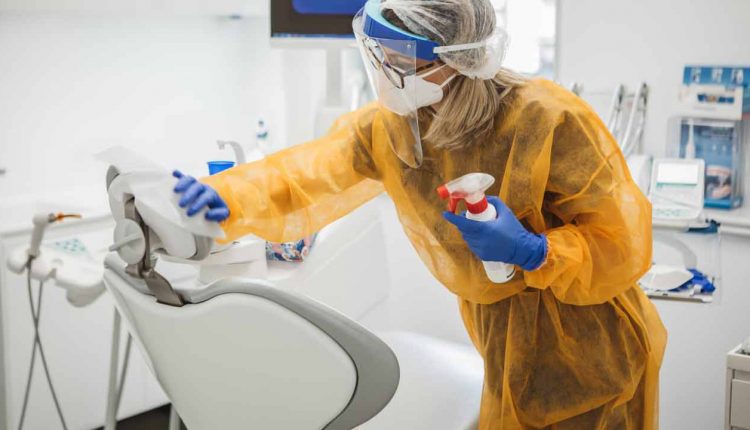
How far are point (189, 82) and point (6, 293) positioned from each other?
1107 mm

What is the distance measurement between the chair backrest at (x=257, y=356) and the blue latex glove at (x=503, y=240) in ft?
0.86

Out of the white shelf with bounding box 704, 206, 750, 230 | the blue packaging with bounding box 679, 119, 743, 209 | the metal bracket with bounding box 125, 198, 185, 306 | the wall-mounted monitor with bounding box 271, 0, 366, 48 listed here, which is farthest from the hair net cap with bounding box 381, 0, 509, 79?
the wall-mounted monitor with bounding box 271, 0, 366, 48

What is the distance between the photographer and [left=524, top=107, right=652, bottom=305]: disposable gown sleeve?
1.38 meters

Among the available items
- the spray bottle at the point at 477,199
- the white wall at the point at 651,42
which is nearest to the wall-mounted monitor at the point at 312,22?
the white wall at the point at 651,42

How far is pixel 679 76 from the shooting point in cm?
255

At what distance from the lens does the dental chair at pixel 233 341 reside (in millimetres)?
1138

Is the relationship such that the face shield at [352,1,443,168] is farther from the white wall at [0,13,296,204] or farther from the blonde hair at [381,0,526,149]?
the white wall at [0,13,296,204]

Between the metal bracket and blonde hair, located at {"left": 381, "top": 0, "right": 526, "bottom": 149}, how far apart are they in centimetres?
51

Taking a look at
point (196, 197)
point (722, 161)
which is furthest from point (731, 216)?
point (196, 197)

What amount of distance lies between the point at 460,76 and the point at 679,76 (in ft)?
4.55

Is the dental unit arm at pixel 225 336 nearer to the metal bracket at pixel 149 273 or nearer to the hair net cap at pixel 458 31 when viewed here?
the metal bracket at pixel 149 273

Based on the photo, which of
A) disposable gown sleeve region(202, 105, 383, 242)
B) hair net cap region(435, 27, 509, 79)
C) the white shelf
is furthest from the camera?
the white shelf

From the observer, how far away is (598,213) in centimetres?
140

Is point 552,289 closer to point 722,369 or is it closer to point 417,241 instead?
point 417,241
